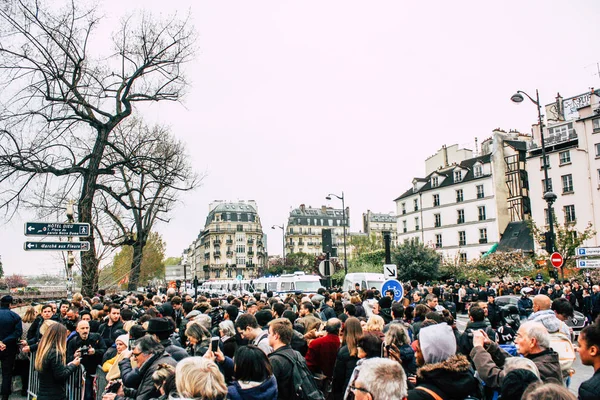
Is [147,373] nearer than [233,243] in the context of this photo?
Yes

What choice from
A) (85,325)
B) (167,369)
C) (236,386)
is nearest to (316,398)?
(236,386)

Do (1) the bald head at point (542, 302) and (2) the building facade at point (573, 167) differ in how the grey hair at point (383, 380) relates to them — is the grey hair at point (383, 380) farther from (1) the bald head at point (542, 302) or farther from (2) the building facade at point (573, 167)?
(2) the building facade at point (573, 167)

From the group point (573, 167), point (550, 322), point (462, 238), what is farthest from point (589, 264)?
point (462, 238)

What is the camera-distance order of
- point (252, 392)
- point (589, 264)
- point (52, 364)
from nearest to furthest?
point (252, 392) → point (52, 364) → point (589, 264)

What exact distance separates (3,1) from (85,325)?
559 inches

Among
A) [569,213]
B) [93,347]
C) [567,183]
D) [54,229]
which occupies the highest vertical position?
[567,183]

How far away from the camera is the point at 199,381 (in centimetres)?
344

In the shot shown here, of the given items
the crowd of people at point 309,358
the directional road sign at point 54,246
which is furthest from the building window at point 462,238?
the directional road sign at point 54,246

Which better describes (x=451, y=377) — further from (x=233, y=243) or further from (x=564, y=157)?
(x=233, y=243)

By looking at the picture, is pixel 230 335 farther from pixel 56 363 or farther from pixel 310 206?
pixel 310 206

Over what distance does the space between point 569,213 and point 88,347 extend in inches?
1842

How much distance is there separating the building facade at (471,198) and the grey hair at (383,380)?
49.1 m

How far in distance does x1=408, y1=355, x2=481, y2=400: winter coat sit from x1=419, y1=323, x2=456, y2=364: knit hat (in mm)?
92

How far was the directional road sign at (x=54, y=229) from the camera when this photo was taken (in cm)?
1225
